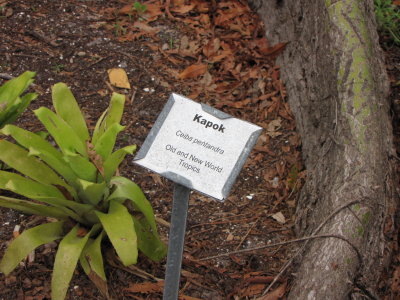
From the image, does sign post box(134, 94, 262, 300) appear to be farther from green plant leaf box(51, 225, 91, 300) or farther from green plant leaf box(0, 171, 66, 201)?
green plant leaf box(0, 171, 66, 201)

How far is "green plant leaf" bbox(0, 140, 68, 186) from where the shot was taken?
210 centimetres

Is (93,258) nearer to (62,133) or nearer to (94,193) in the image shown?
(94,193)

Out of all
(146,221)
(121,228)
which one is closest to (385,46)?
(146,221)

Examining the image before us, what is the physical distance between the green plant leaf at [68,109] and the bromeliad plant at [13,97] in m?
0.24

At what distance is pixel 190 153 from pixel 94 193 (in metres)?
0.56

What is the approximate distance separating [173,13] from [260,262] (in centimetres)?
195

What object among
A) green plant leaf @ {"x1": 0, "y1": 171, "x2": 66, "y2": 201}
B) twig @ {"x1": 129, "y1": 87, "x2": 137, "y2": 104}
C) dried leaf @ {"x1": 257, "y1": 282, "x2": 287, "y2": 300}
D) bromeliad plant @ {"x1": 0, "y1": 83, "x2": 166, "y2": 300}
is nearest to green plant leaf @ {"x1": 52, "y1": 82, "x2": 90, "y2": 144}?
bromeliad plant @ {"x1": 0, "y1": 83, "x2": 166, "y2": 300}

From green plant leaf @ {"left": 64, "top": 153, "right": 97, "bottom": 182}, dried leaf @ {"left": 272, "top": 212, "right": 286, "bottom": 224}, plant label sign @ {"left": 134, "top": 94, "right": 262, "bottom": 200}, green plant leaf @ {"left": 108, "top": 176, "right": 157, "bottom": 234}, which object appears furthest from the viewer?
dried leaf @ {"left": 272, "top": 212, "right": 286, "bottom": 224}

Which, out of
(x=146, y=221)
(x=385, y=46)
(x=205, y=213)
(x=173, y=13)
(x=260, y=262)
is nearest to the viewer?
(x=146, y=221)

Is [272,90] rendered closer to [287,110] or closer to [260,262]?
[287,110]

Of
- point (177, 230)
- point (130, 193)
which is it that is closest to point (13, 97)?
point (130, 193)

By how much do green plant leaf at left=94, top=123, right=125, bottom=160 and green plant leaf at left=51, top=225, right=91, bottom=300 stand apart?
36 cm

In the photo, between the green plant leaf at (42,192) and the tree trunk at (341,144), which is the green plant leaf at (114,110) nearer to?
the green plant leaf at (42,192)

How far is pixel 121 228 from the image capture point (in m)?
1.99
